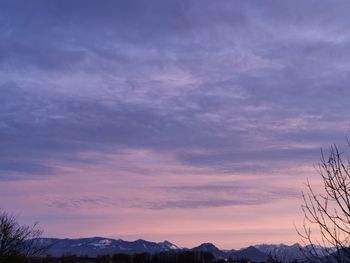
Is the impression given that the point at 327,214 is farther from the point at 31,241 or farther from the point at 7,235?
the point at 31,241

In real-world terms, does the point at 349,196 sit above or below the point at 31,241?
below

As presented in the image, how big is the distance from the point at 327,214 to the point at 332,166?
3.95 feet

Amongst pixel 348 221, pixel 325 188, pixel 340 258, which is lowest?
pixel 340 258

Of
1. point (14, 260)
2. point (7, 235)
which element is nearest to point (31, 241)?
point (7, 235)

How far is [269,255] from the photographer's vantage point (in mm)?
12742

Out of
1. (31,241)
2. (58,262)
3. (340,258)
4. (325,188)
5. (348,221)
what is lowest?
(340,258)

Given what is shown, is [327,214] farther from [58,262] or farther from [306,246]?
[58,262]

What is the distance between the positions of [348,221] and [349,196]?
1.79 feet

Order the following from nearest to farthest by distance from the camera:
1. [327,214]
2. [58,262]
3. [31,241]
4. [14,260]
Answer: [327,214] < [14,260] < [31,241] < [58,262]

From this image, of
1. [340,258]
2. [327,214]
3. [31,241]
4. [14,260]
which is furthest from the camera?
[31,241]

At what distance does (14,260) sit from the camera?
41.4 metres

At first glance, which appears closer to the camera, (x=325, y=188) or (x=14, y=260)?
(x=325, y=188)

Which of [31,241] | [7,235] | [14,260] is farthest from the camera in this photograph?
[31,241]

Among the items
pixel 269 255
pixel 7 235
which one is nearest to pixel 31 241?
pixel 7 235
